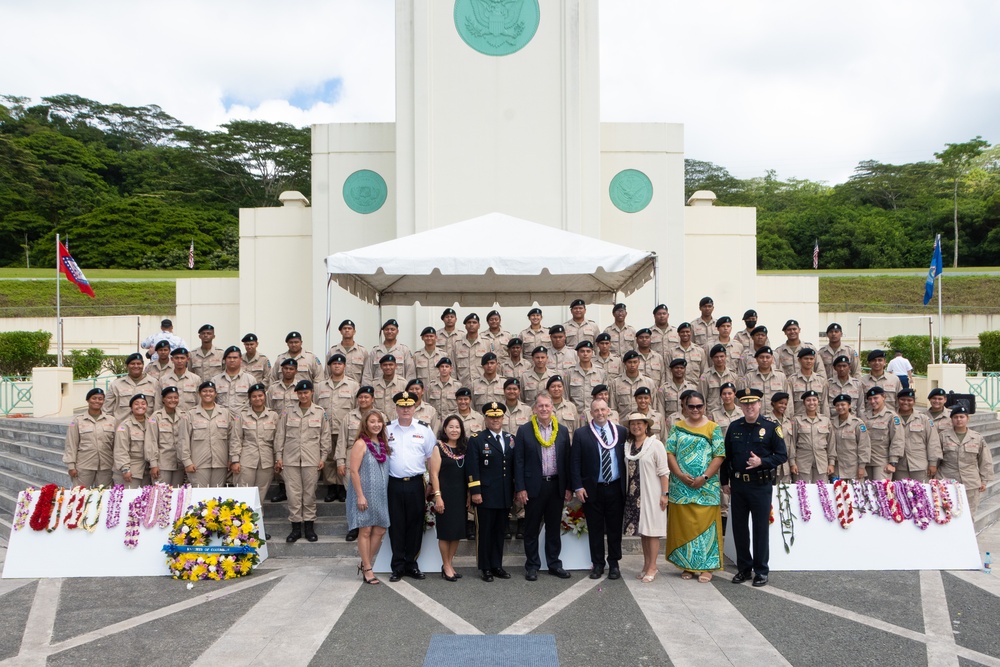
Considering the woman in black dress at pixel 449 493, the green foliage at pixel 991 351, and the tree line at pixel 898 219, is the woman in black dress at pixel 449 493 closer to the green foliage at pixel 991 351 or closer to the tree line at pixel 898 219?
the green foliage at pixel 991 351

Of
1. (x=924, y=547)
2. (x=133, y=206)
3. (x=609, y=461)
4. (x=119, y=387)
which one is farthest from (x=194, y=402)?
(x=133, y=206)

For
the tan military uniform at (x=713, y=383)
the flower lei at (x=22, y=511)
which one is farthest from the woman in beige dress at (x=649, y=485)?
the flower lei at (x=22, y=511)

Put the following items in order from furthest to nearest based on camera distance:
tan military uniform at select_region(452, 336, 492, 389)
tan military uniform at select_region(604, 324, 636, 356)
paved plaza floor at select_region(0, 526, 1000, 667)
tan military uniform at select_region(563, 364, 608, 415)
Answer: tan military uniform at select_region(604, 324, 636, 356)
tan military uniform at select_region(452, 336, 492, 389)
tan military uniform at select_region(563, 364, 608, 415)
paved plaza floor at select_region(0, 526, 1000, 667)

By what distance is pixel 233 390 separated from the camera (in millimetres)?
8172

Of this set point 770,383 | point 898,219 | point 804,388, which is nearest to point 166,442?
point 770,383

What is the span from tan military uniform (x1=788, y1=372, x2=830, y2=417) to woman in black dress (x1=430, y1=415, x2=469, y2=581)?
3777mm

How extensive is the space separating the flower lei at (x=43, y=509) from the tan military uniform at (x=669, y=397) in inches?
234

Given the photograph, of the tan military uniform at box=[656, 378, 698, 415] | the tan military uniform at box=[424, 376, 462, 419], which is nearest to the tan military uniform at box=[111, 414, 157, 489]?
the tan military uniform at box=[424, 376, 462, 419]

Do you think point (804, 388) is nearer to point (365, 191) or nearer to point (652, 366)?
point (652, 366)

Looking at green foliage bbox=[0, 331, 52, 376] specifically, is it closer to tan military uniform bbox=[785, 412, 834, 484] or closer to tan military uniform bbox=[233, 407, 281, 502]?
tan military uniform bbox=[233, 407, 281, 502]

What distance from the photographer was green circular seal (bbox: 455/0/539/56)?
490 inches

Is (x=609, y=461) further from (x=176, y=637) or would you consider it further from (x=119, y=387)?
(x=119, y=387)

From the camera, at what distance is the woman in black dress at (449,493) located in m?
6.48

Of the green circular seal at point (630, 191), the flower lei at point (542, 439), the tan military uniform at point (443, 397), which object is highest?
the green circular seal at point (630, 191)
